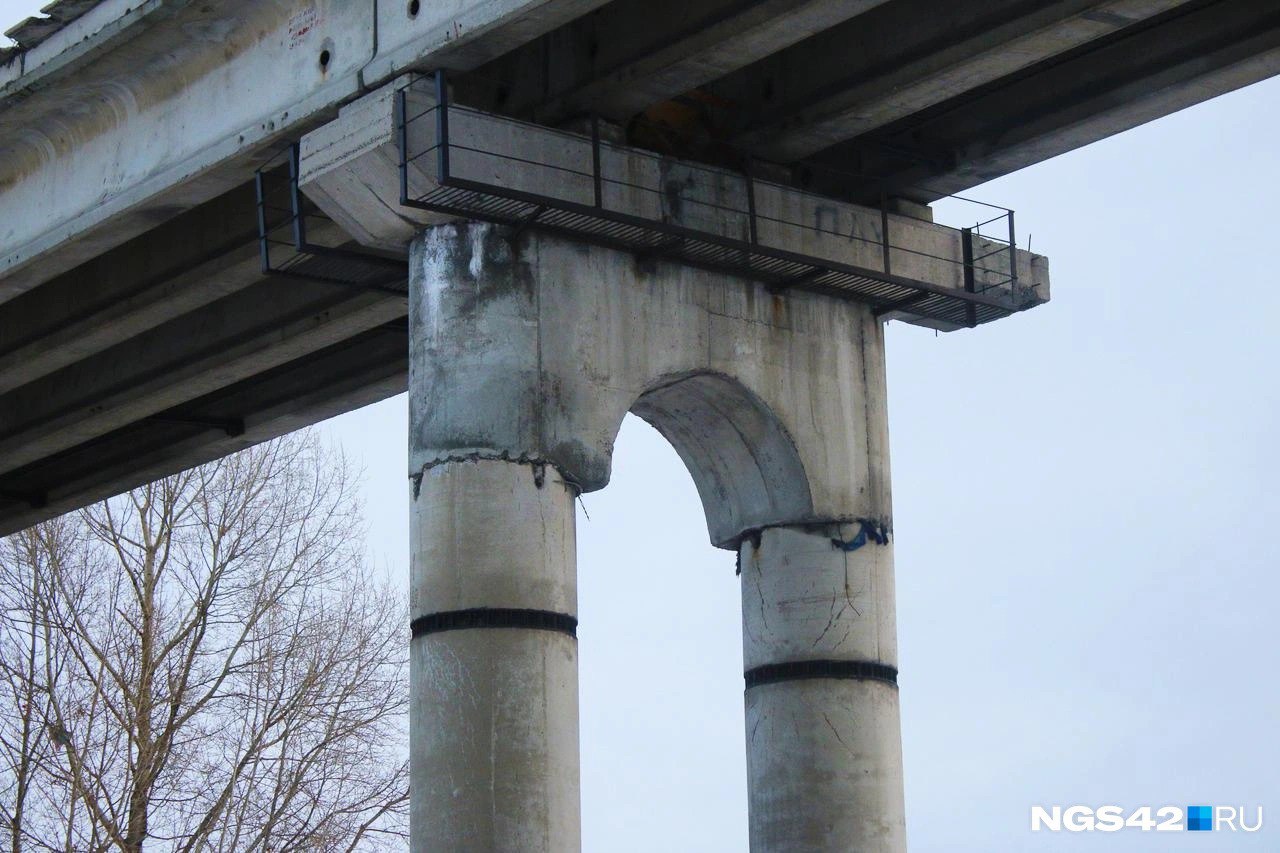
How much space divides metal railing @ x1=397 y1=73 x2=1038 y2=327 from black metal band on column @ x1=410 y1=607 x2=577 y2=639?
2979 mm

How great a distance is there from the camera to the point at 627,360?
20.5 metres

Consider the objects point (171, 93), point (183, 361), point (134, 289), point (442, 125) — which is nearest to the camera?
point (442, 125)

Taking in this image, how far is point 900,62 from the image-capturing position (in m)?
20.4

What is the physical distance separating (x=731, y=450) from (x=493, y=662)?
3929mm

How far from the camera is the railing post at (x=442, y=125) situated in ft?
62.7

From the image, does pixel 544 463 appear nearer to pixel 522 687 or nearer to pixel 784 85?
pixel 522 687

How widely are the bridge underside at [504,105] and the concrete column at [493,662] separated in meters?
3.20

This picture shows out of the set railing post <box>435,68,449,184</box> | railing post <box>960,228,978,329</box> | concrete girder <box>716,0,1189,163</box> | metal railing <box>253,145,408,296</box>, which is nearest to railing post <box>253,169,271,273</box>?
metal railing <box>253,145,408,296</box>

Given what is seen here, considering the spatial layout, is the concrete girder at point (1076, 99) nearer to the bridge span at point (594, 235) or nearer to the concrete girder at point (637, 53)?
the bridge span at point (594, 235)

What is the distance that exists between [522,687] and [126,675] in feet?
78.2

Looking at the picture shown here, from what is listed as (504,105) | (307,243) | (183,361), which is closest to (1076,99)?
(504,105)

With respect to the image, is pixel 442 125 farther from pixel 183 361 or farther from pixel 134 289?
pixel 183 361

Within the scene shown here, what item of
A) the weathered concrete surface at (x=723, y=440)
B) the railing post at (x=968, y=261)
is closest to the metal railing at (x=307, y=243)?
the weathered concrete surface at (x=723, y=440)

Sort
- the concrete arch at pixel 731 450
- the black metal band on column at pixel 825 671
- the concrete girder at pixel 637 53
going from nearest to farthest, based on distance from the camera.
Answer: the concrete girder at pixel 637 53 < the black metal band on column at pixel 825 671 < the concrete arch at pixel 731 450
